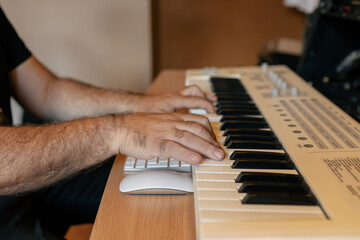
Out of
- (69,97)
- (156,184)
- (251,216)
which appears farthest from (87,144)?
(69,97)

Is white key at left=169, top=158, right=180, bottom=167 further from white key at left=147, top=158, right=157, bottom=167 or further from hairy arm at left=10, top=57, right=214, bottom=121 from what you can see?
hairy arm at left=10, top=57, right=214, bottom=121

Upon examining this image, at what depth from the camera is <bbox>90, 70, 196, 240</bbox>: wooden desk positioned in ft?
2.00

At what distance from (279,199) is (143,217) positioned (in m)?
0.25

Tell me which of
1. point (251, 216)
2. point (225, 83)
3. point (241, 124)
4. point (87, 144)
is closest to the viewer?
point (251, 216)

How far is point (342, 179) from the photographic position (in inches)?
23.4

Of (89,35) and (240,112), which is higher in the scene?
(240,112)

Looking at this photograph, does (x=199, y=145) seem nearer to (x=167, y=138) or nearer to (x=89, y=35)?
(x=167, y=138)

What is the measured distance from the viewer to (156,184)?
0.69 m

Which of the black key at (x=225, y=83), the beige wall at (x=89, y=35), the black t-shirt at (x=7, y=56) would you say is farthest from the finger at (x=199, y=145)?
the beige wall at (x=89, y=35)

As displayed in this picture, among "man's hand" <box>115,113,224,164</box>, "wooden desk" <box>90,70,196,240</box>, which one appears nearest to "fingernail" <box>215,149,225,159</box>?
"man's hand" <box>115,113,224,164</box>

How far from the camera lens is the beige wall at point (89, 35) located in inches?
101

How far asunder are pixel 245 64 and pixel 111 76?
51.3 inches

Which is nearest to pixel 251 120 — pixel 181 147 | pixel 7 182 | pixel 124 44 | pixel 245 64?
pixel 181 147

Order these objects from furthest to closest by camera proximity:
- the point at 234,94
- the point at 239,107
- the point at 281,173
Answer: the point at 234,94
the point at 239,107
the point at 281,173
